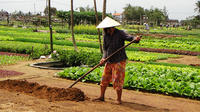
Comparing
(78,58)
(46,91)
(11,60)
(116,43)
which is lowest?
(11,60)

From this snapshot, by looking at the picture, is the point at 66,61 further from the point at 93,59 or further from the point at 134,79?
the point at 134,79

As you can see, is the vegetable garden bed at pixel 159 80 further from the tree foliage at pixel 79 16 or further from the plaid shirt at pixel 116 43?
the tree foliage at pixel 79 16

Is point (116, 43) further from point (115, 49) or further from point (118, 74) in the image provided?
point (118, 74)

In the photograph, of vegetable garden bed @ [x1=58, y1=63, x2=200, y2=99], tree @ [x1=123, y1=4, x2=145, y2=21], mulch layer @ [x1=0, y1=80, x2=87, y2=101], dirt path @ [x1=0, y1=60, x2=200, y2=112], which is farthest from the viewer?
tree @ [x1=123, y1=4, x2=145, y2=21]

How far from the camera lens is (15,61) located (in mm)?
13688

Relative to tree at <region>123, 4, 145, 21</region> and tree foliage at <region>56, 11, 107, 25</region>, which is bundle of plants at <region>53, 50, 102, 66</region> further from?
Result: tree at <region>123, 4, 145, 21</region>

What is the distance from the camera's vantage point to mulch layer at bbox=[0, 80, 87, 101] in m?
6.41

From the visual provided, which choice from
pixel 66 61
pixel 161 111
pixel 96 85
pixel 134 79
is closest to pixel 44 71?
pixel 66 61

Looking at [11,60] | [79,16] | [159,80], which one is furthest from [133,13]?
[159,80]

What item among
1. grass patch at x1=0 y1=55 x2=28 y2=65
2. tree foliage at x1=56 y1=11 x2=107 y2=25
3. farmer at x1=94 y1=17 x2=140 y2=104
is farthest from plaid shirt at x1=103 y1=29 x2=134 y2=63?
tree foliage at x1=56 y1=11 x2=107 y2=25

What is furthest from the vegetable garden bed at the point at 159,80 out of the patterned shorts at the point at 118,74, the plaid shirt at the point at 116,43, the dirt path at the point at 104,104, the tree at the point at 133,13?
the tree at the point at 133,13

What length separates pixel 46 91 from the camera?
6.91 meters

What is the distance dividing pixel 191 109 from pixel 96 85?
3116 mm

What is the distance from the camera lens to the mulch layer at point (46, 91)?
641 cm
